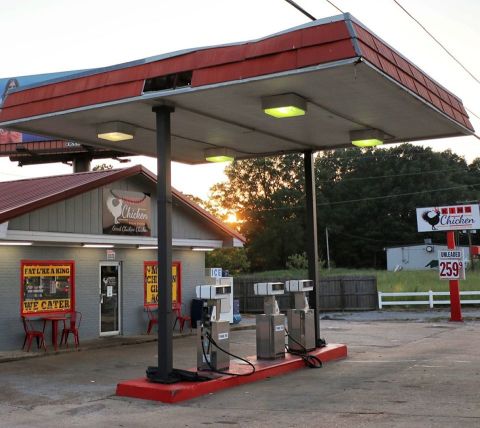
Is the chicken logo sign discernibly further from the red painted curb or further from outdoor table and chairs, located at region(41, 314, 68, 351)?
outdoor table and chairs, located at region(41, 314, 68, 351)

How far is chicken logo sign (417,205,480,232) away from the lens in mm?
22922

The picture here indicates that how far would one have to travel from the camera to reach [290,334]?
12.8m

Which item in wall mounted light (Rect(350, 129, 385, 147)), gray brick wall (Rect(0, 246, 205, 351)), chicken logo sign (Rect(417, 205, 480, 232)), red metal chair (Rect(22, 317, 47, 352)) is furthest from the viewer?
chicken logo sign (Rect(417, 205, 480, 232))

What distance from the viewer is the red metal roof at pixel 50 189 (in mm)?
14913

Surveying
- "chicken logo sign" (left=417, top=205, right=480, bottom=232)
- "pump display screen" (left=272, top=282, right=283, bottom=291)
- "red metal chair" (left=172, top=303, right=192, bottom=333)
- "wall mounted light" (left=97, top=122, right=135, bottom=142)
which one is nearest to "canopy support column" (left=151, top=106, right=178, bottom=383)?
"wall mounted light" (left=97, top=122, right=135, bottom=142)

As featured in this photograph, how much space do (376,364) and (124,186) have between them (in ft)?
30.1

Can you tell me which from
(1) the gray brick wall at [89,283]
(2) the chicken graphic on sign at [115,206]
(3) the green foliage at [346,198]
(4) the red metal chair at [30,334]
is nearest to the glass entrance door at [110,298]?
(1) the gray brick wall at [89,283]

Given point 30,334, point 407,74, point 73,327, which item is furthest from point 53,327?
point 407,74

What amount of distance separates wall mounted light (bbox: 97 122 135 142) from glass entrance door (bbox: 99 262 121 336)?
6980 millimetres

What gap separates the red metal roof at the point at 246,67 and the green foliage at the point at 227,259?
33.7m

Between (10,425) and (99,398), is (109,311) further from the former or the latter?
(10,425)

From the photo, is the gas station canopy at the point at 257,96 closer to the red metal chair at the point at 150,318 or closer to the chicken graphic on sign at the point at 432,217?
the red metal chair at the point at 150,318

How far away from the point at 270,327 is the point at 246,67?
17.8 feet

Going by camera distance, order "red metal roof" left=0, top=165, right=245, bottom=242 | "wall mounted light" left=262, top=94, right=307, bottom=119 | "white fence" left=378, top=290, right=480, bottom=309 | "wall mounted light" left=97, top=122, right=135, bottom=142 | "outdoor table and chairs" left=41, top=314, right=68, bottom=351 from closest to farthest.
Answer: "wall mounted light" left=262, top=94, right=307, bottom=119
"wall mounted light" left=97, top=122, right=135, bottom=142
"red metal roof" left=0, top=165, right=245, bottom=242
"outdoor table and chairs" left=41, top=314, right=68, bottom=351
"white fence" left=378, top=290, right=480, bottom=309
